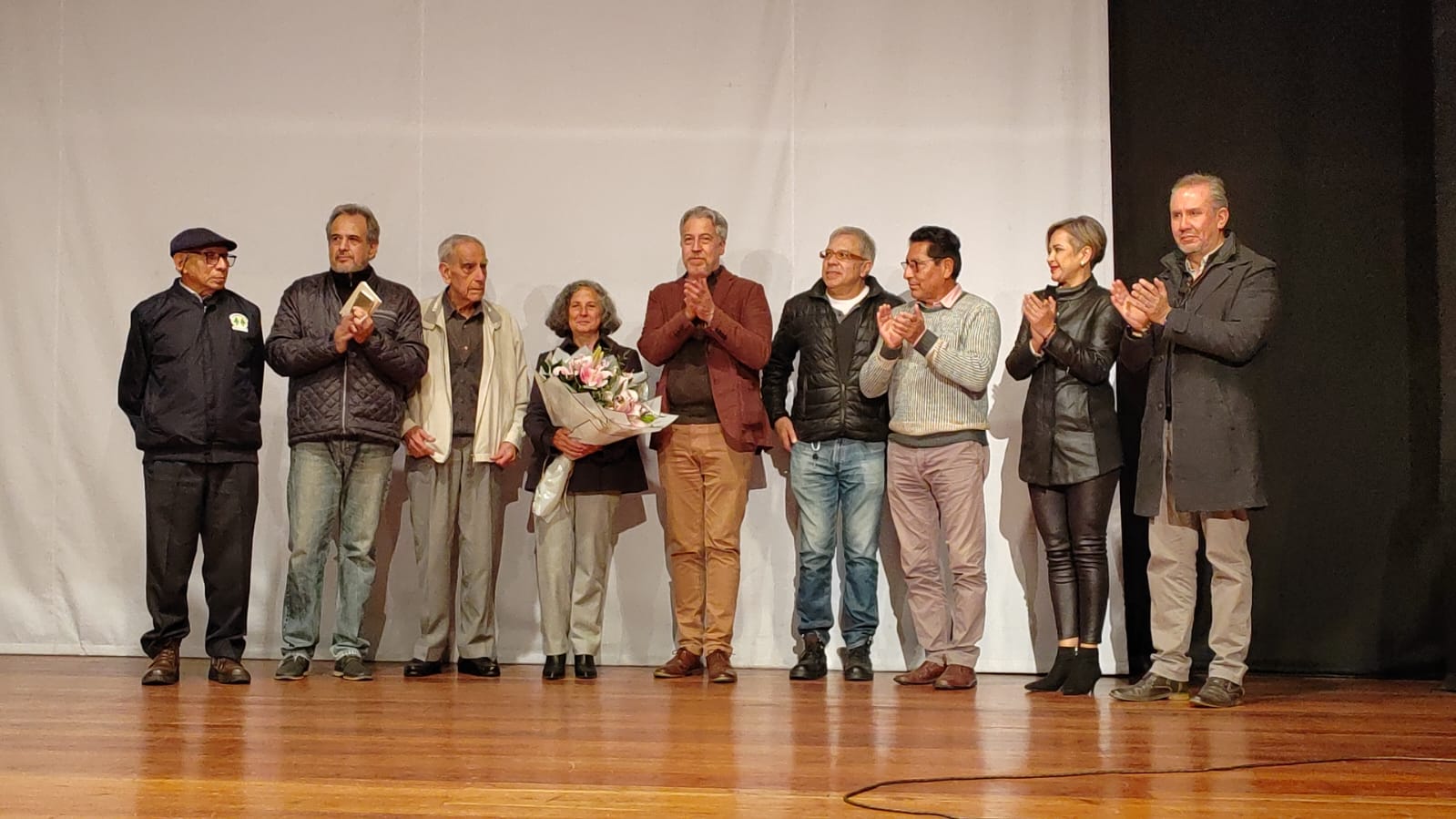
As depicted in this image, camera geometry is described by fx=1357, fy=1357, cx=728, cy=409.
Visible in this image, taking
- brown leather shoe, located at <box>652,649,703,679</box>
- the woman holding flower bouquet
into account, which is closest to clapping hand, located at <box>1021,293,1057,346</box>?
the woman holding flower bouquet

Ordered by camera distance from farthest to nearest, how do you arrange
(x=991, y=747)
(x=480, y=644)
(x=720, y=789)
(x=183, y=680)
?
1. (x=480, y=644)
2. (x=183, y=680)
3. (x=991, y=747)
4. (x=720, y=789)

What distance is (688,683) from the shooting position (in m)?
4.68

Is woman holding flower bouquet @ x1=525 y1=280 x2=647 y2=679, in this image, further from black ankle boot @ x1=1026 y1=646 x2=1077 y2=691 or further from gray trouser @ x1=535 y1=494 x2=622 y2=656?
black ankle boot @ x1=1026 y1=646 x2=1077 y2=691

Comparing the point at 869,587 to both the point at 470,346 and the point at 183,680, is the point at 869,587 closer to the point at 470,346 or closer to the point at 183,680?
the point at 470,346

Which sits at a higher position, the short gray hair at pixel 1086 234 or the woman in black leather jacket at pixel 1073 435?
the short gray hair at pixel 1086 234

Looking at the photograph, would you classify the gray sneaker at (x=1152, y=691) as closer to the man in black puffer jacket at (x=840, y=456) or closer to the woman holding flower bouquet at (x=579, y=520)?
the man in black puffer jacket at (x=840, y=456)

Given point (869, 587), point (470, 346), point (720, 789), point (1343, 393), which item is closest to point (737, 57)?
point (470, 346)

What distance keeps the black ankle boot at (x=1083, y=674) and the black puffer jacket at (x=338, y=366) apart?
8.14 ft

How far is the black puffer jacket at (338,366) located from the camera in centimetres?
479

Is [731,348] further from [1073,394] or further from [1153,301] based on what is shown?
[1153,301]

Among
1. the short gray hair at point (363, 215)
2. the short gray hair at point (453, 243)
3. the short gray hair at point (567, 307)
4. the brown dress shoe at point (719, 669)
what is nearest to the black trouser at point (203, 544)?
the short gray hair at point (363, 215)

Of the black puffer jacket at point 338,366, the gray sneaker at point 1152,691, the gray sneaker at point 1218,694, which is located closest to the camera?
the gray sneaker at point 1218,694

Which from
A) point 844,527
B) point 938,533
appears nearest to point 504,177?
point 844,527

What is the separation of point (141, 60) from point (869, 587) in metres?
3.75
